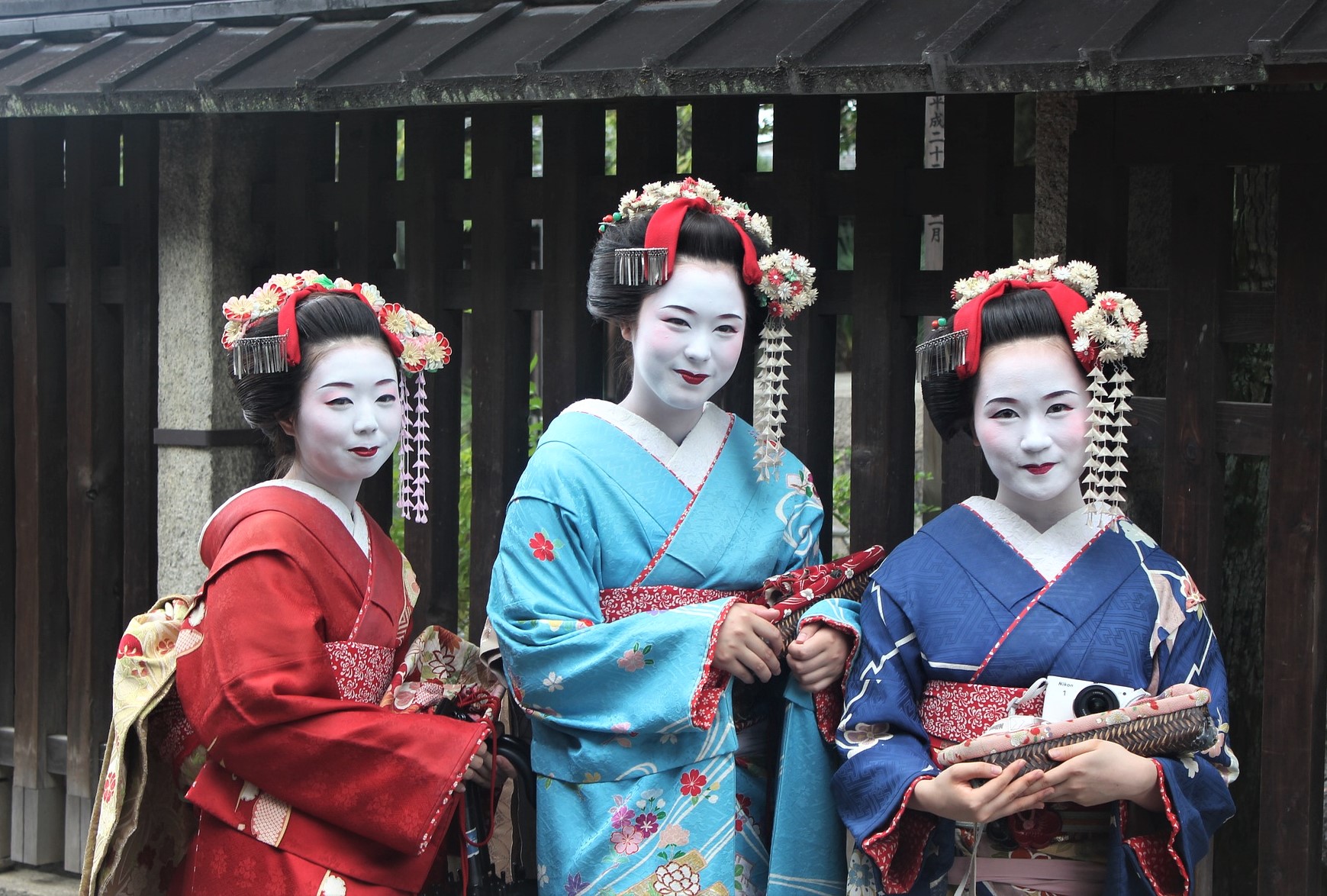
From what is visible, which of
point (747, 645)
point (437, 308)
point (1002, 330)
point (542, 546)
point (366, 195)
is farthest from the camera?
point (366, 195)

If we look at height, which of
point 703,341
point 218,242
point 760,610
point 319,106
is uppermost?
point 319,106

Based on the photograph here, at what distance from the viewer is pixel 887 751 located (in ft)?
9.88

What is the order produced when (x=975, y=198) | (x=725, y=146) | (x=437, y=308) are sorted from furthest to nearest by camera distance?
(x=437, y=308), (x=725, y=146), (x=975, y=198)

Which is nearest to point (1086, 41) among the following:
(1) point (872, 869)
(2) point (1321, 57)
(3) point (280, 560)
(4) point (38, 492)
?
(2) point (1321, 57)

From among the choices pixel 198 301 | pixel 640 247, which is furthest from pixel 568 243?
pixel 198 301

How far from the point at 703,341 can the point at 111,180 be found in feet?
9.40

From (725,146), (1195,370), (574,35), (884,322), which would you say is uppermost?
(574,35)

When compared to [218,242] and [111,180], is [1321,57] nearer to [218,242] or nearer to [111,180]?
[218,242]

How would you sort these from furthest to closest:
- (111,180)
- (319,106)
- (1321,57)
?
(111,180) → (319,106) → (1321,57)

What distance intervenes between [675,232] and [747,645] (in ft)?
3.19

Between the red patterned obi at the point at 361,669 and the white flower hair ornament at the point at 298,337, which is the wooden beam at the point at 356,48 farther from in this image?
the red patterned obi at the point at 361,669

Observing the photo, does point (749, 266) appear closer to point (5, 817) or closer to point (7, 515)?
point (7, 515)

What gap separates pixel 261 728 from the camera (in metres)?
3.12

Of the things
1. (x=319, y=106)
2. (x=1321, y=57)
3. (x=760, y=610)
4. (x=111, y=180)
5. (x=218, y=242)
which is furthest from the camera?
(x=111, y=180)
